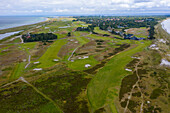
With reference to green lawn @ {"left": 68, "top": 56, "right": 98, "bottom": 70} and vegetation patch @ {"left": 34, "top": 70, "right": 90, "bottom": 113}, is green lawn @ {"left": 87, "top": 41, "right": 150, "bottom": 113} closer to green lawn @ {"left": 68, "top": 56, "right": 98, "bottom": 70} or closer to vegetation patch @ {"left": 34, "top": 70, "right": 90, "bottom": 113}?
vegetation patch @ {"left": 34, "top": 70, "right": 90, "bottom": 113}

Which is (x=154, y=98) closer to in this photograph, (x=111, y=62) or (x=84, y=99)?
(x=84, y=99)

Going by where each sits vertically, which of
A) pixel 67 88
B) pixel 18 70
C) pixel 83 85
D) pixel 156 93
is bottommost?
pixel 156 93

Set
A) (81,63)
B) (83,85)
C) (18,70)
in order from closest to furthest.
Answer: (83,85) → (18,70) → (81,63)

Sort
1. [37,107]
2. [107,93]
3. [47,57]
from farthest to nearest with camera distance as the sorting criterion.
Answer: [47,57] → [107,93] → [37,107]

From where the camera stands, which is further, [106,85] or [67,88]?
[106,85]

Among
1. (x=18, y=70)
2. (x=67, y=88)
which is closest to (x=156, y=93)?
(x=67, y=88)

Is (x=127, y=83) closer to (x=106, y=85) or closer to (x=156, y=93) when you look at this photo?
(x=106, y=85)

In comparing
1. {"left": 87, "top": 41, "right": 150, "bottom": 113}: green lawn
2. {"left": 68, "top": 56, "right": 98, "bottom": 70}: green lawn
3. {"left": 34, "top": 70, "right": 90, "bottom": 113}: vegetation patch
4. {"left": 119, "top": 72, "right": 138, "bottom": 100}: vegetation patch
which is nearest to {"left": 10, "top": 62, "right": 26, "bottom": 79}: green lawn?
{"left": 34, "top": 70, "right": 90, "bottom": 113}: vegetation patch

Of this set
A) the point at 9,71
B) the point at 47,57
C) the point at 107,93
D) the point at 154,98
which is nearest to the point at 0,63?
the point at 9,71
